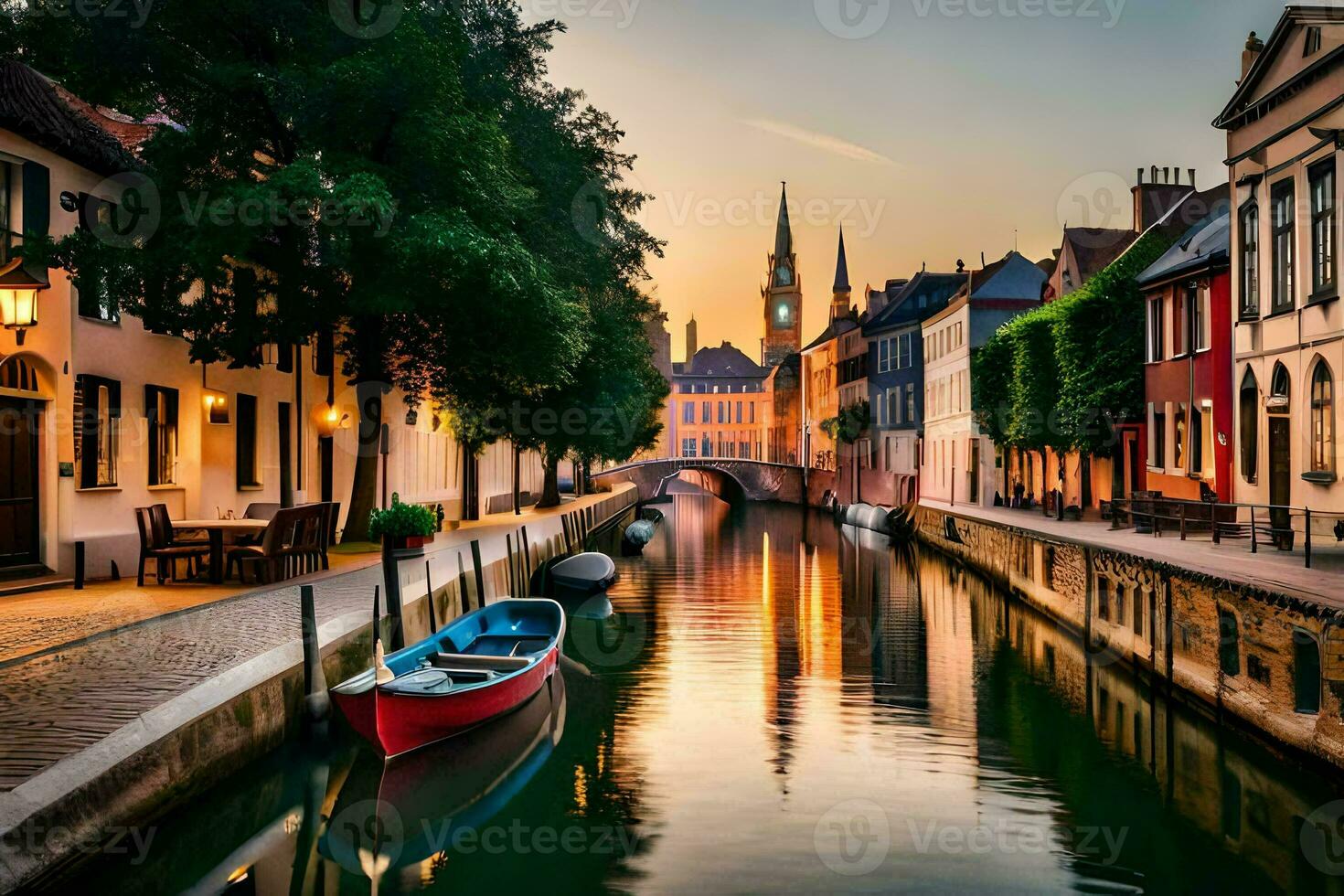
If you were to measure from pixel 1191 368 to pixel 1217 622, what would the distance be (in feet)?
52.0

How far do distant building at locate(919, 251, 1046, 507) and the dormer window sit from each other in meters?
29.6

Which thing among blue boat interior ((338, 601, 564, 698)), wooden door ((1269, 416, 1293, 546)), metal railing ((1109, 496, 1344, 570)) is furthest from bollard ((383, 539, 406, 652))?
wooden door ((1269, 416, 1293, 546))

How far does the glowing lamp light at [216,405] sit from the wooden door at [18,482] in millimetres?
4804

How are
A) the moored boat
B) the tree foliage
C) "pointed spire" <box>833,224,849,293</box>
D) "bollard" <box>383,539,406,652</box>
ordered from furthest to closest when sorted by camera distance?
"pointed spire" <box>833,224,849,293</box> → the tree foliage → "bollard" <box>383,539,406,652</box> → the moored boat

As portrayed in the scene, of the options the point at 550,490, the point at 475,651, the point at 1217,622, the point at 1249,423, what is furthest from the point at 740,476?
the point at 1217,622

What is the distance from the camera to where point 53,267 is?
53.0ft

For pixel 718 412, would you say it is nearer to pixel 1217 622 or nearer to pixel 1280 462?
pixel 1280 462

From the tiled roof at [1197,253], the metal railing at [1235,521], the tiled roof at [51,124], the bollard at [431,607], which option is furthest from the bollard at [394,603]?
the tiled roof at [1197,253]

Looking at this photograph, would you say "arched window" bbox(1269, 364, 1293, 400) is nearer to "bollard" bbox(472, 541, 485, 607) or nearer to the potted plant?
"bollard" bbox(472, 541, 485, 607)

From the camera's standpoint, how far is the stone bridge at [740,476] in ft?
265

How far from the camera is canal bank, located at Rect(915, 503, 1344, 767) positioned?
1138 centimetres

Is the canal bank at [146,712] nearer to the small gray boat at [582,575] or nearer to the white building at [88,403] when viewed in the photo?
the white building at [88,403]

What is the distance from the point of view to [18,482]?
15484 mm

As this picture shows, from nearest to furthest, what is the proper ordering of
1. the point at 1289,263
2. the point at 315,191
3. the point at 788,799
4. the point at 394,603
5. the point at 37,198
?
the point at 788,799 → the point at 394,603 → the point at 37,198 → the point at 315,191 → the point at 1289,263
